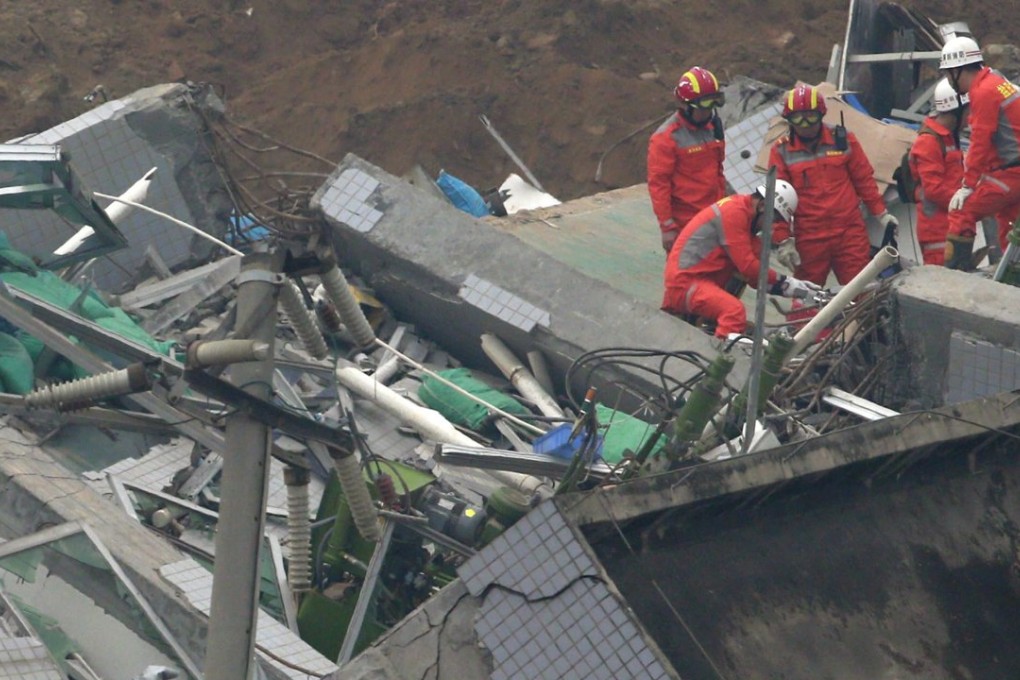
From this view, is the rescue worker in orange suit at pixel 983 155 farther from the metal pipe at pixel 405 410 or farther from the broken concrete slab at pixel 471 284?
the metal pipe at pixel 405 410

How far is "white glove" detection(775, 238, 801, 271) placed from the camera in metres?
10.7

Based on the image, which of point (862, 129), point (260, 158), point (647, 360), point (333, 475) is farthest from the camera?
point (260, 158)

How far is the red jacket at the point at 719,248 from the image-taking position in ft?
33.3

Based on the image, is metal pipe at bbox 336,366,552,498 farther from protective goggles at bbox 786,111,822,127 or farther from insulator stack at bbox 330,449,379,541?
protective goggles at bbox 786,111,822,127

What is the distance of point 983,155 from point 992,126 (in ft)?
0.62

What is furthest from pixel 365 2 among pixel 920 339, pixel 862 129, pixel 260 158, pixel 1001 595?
pixel 1001 595

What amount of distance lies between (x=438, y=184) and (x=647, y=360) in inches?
169

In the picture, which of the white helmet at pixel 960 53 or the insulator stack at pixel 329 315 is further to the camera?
the white helmet at pixel 960 53

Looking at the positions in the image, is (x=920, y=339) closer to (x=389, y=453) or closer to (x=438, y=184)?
(x=389, y=453)

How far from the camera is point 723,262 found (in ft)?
34.0

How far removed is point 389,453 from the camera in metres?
9.51

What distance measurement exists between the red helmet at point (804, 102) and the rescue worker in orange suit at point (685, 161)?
23.7 inches

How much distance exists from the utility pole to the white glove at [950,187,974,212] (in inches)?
244

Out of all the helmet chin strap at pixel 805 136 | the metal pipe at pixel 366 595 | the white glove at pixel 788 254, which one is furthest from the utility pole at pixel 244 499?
the helmet chin strap at pixel 805 136
